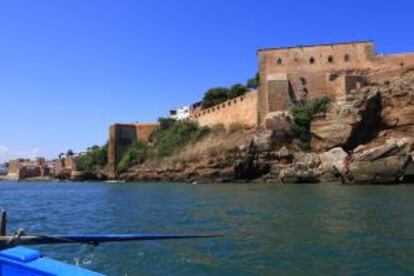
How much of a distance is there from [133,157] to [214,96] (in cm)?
2205

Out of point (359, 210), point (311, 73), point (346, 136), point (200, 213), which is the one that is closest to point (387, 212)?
point (359, 210)

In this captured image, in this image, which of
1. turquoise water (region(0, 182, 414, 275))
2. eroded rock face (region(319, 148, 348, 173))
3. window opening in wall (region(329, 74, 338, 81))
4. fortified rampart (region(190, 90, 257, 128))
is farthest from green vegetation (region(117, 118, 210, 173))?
turquoise water (region(0, 182, 414, 275))

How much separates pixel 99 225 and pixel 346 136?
38.2 m

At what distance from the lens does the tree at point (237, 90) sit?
91.4 meters

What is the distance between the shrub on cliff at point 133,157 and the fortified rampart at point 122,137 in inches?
124

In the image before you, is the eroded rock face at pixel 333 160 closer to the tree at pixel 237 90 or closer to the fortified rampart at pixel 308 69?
the fortified rampart at pixel 308 69

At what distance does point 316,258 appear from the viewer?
1340 centimetres

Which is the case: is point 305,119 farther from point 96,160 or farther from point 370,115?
point 96,160

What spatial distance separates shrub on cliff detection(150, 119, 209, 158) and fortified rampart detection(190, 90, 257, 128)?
189cm

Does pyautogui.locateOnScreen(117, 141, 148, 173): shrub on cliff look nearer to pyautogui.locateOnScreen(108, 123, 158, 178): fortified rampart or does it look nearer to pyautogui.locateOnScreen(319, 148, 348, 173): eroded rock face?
pyautogui.locateOnScreen(108, 123, 158, 178): fortified rampart

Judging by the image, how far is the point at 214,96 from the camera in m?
98.6

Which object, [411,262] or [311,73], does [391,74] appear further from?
[411,262]

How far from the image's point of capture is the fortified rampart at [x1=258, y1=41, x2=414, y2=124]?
6353cm

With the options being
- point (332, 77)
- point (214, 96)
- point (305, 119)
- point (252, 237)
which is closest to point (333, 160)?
point (305, 119)
